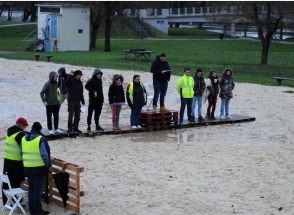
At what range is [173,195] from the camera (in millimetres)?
13242

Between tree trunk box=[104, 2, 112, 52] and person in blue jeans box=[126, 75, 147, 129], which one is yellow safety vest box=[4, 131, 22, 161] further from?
tree trunk box=[104, 2, 112, 52]

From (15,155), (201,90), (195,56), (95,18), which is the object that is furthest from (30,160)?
(95,18)

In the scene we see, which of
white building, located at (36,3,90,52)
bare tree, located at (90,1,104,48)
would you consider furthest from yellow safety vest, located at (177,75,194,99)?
bare tree, located at (90,1,104,48)

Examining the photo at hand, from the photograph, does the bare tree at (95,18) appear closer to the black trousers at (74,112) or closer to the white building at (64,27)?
the white building at (64,27)

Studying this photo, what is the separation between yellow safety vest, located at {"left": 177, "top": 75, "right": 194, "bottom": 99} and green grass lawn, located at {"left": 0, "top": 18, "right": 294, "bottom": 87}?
1288 cm

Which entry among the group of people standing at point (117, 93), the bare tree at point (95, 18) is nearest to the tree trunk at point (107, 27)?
the bare tree at point (95, 18)

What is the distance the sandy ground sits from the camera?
12.7 meters

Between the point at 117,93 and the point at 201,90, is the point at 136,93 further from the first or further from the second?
the point at 201,90

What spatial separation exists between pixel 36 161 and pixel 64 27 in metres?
43.1

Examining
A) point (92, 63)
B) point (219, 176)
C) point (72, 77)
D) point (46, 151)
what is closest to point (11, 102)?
point (72, 77)

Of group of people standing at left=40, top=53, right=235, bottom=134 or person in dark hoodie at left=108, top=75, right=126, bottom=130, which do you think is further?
person in dark hoodie at left=108, top=75, right=126, bottom=130

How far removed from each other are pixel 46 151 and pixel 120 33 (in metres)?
63.5

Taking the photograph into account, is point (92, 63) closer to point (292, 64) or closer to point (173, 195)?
point (292, 64)

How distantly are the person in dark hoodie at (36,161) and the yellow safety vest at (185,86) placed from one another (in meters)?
9.50
